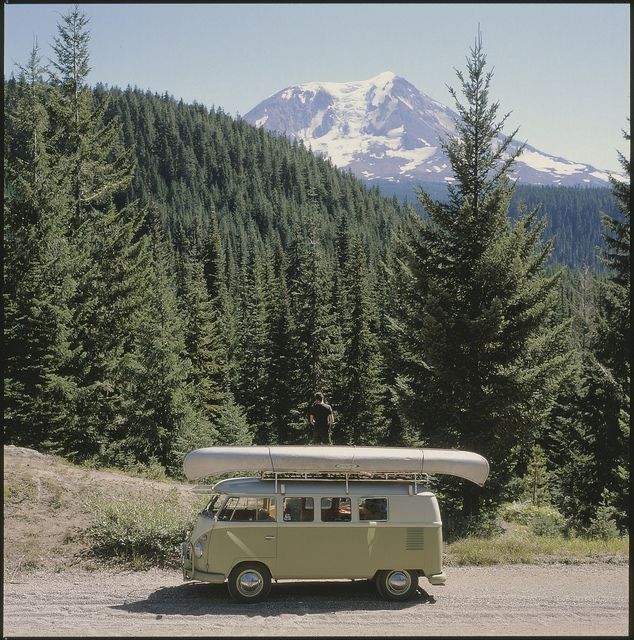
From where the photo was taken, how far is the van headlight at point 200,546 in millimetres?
12664

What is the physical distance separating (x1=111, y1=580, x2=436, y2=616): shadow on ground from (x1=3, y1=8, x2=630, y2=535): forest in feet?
17.7

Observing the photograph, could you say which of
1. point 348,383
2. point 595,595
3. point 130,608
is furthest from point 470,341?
point 348,383

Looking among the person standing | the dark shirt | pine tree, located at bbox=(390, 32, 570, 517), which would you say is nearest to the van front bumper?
the person standing

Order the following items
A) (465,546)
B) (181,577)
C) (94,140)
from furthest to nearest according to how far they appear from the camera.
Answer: (94,140) < (465,546) < (181,577)

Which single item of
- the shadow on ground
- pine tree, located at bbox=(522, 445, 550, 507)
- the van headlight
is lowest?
pine tree, located at bbox=(522, 445, 550, 507)

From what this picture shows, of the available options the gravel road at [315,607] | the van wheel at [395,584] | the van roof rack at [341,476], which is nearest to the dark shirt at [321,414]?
the van roof rack at [341,476]

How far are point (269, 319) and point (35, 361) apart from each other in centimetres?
3442

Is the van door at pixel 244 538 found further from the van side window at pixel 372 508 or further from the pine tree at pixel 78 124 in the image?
the pine tree at pixel 78 124

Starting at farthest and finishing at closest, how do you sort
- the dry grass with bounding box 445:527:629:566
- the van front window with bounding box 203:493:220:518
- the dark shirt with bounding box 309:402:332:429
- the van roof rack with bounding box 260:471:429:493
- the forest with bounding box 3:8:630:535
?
1. the forest with bounding box 3:8:630:535
2. the dark shirt with bounding box 309:402:332:429
3. the dry grass with bounding box 445:527:629:566
4. the van roof rack with bounding box 260:471:429:493
5. the van front window with bounding box 203:493:220:518

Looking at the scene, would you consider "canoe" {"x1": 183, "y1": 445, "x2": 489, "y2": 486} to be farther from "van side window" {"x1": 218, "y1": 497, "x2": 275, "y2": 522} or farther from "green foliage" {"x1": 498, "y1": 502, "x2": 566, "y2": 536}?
"green foliage" {"x1": 498, "y1": 502, "x2": 566, "y2": 536}

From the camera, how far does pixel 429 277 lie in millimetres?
20234

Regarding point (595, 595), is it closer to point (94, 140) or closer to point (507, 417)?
point (507, 417)

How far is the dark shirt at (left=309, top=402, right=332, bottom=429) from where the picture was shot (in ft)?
52.5

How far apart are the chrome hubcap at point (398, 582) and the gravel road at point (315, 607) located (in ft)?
0.93
